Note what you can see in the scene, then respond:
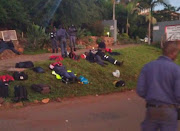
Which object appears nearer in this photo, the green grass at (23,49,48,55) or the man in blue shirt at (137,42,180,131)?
the man in blue shirt at (137,42,180,131)

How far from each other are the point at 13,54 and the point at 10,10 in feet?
15.4

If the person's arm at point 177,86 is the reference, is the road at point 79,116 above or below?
below

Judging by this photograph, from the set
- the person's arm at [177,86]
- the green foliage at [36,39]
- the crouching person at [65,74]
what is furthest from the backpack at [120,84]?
the green foliage at [36,39]

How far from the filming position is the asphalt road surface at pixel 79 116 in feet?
19.2

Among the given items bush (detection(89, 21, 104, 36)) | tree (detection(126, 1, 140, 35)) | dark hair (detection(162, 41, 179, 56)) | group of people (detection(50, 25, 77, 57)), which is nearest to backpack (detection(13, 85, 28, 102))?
group of people (detection(50, 25, 77, 57))

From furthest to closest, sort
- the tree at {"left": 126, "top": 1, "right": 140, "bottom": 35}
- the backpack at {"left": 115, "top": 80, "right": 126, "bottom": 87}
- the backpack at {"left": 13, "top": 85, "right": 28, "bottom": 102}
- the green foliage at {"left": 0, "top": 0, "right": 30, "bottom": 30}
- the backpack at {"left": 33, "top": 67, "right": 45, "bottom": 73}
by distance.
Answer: the tree at {"left": 126, "top": 1, "right": 140, "bottom": 35} → the green foliage at {"left": 0, "top": 0, "right": 30, "bottom": 30} → the backpack at {"left": 115, "top": 80, "right": 126, "bottom": 87} → the backpack at {"left": 33, "top": 67, "right": 45, "bottom": 73} → the backpack at {"left": 13, "top": 85, "right": 28, "bottom": 102}

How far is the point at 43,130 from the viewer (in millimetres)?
5617

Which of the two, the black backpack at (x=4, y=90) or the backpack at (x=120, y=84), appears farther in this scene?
the backpack at (x=120, y=84)

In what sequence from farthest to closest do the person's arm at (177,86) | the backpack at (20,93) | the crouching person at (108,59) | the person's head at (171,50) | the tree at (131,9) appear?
the tree at (131,9) → the crouching person at (108,59) → the backpack at (20,93) → the person's head at (171,50) → the person's arm at (177,86)

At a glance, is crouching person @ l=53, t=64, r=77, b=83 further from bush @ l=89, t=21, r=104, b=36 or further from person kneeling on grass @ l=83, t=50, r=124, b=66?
bush @ l=89, t=21, r=104, b=36

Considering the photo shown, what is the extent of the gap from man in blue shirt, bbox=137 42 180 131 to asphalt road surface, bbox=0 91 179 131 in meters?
2.52

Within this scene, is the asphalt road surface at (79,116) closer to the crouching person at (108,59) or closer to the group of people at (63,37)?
the crouching person at (108,59)

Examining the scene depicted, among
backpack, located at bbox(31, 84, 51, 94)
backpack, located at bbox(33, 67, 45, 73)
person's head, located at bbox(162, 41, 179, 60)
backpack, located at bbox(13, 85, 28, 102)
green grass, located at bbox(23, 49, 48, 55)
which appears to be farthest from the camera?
green grass, located at bbox(23, 49, 48, 55)

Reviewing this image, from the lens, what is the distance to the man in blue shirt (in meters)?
3.22
